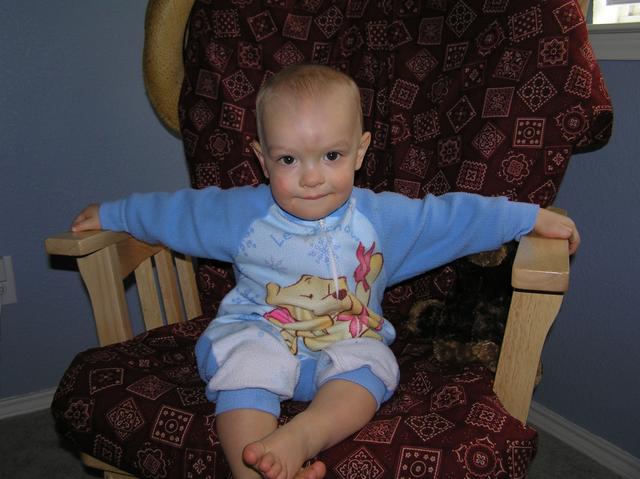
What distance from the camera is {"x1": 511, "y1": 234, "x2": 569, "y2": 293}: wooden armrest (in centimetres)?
74

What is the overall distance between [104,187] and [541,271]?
1.07m

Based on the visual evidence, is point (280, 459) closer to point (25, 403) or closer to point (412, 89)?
point (412, 89)

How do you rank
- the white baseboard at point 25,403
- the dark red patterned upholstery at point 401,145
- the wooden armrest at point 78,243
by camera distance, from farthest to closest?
the white baseboard at point 25,403 < the wooden armrest at point 78,243 < the dark red patterned upholstery at point 401,145

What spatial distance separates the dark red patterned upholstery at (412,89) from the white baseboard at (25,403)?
645mm

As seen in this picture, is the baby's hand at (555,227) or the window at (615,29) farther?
the window at (615,29)

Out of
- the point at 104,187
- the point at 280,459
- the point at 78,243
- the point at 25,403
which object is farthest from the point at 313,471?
the point at 25,403

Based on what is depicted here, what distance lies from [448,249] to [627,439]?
25.3 inches

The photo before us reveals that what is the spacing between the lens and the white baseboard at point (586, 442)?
50.7 inches

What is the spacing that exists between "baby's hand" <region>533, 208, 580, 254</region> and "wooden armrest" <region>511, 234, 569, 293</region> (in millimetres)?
76

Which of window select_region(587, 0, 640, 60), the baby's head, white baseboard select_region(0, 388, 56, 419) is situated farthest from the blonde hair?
white baseboard select_region(0, 388, 56, 419)

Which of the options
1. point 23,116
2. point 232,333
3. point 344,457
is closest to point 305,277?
point 232,333

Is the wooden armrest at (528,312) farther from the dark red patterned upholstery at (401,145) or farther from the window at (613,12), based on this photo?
the window at (613,12)

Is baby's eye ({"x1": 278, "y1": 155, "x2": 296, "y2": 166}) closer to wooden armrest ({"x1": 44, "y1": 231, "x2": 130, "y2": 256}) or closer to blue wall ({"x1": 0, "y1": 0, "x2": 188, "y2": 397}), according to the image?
wooden armrest ({"x1": 44, "y1": 231, "x2": 130, "y2": 256})

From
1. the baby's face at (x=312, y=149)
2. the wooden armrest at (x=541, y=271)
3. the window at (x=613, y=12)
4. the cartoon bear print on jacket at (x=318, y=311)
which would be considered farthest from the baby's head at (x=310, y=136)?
the window at (x=613, y=12)
